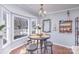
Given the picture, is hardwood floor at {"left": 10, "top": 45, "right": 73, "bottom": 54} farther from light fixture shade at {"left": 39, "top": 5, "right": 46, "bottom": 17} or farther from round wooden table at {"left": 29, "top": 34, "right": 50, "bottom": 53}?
light fixture shade at {"left": 39, "top": 5, "right": 46, "bottom": 17}

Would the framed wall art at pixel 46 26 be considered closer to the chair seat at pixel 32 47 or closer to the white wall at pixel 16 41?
the white wall at pixel 16 41

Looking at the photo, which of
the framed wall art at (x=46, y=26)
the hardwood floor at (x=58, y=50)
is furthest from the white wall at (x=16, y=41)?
the framed wall art at (x=46, y=26)

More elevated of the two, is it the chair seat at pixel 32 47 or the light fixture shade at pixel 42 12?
the light fixture shade at pixel 42 12

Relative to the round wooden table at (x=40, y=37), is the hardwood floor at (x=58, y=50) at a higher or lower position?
lower

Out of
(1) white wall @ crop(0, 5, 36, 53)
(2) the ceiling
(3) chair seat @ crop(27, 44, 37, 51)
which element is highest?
(2) the ceiling

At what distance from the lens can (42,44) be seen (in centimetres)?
187

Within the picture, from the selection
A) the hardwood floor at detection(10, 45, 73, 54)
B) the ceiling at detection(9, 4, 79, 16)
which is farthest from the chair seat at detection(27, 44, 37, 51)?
the ceiling at detection(9, 4, 79, 16)

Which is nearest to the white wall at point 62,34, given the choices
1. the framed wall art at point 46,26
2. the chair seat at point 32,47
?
the framed wall art at point 46,26

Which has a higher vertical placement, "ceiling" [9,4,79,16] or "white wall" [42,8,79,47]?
"ceiling" [9,4,79,16]

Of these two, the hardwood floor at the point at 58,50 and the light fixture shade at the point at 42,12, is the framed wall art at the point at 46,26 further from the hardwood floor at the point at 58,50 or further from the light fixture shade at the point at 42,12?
the hardwood floor at the point at 58,50

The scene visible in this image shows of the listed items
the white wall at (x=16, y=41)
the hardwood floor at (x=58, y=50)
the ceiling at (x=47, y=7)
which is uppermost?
the ceiling at (x=47, y=7)

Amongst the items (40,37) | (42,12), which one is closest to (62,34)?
(40,37)
